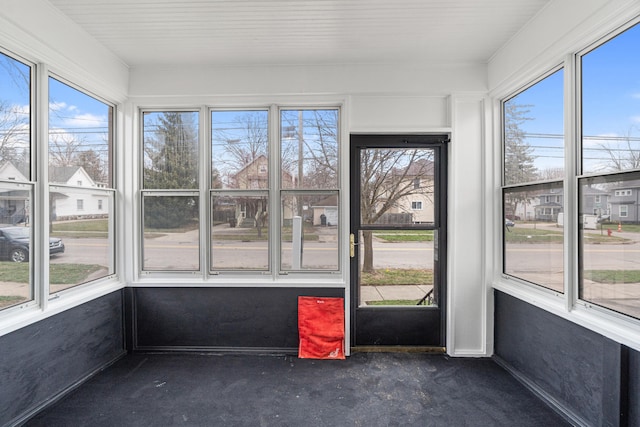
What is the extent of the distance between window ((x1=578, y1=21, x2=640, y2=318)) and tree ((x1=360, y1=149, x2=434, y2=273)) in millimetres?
1335

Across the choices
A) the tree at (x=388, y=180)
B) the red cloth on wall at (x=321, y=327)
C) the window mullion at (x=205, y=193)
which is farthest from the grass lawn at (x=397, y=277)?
the window mullion at (x=205, y=193)

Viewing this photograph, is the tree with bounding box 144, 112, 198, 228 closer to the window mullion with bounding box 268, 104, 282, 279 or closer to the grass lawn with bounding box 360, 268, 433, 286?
the window mullion with bounding box 268, 104, 282, 279

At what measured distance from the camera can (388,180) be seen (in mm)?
3361

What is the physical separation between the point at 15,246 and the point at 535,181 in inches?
155

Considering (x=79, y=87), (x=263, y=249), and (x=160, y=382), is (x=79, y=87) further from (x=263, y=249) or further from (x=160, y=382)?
(x=160, y=382)

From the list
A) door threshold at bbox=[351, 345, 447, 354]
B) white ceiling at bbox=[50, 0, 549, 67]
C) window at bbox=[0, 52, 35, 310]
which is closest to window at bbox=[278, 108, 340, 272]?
white ceiling at bbox=[50, 0, 549, 67]

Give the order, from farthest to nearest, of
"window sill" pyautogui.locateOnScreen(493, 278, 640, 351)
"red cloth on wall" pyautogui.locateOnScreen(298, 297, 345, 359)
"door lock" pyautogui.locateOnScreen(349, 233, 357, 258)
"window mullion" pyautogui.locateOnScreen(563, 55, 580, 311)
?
"door lock" pyautogui.locateOnScreen(349, 233, 357, 258)
"red cloth on wall" pyautogui.locateOnScreen(298, 297, 345, 359)
"window mullion" pyautogui.locateOnScreen(563, 55, 580, 311)
"window sill" pyautogui.locateOnScreen(493, 278, 640, 351)

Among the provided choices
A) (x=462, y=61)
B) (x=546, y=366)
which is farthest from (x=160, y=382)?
(x=462, y=61)

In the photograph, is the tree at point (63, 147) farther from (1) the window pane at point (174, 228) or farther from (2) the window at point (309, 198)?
(2) the window at point (309, 198)

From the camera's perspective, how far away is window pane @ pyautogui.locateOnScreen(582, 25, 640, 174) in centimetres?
191

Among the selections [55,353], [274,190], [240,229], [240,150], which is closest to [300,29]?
[240,150]

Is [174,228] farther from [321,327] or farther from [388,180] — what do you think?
[388,180]

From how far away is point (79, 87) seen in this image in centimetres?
281

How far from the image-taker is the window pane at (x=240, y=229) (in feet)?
11.0
